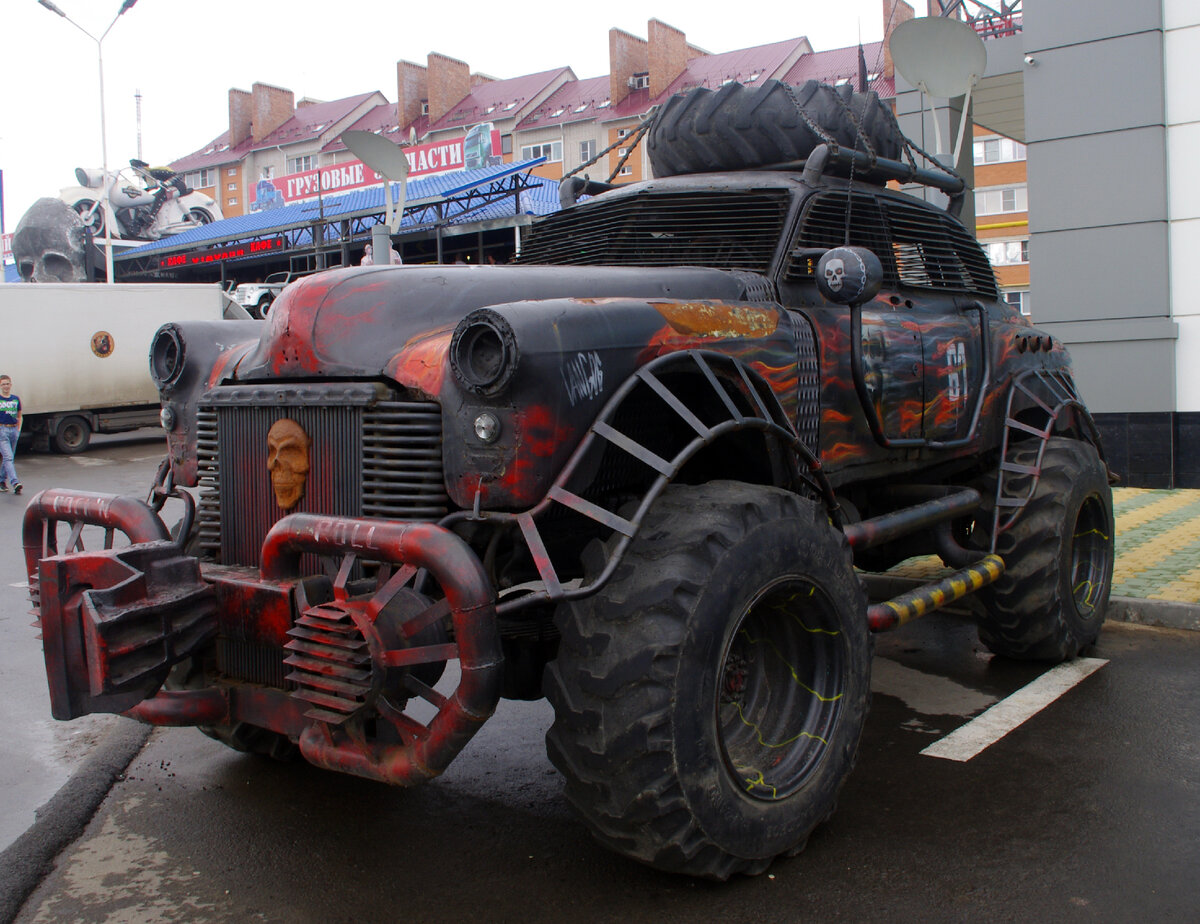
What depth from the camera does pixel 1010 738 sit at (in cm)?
477

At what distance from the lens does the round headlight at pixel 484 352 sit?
3129 mm

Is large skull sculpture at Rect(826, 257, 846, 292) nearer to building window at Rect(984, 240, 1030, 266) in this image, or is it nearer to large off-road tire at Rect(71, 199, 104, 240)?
large off-road tire at Rect(71, 199, 104, 240)

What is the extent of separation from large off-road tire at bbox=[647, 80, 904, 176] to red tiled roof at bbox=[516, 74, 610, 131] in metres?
46.1

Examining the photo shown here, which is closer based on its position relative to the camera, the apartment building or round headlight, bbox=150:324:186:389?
round headlight, bbox=150:324:186:389

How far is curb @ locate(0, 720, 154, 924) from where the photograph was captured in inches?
143

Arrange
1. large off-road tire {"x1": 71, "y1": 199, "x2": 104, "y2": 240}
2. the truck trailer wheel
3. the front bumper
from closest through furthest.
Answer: the front bumper, the truck trailer wheel, large off-road tire {"x1": 71, "y1": 199, "x2": 104, "y2": 240}

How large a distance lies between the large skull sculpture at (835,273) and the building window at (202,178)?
217 feet

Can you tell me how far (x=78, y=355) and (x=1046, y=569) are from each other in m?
18.6

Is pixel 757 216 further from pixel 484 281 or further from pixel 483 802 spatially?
pixel 483 802

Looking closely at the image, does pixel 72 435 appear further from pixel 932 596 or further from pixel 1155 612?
pixel 932 596

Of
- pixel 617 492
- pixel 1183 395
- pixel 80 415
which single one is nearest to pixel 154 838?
pixel 617 492

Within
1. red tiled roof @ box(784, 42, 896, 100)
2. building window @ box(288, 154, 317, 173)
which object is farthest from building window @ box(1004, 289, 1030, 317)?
building window @ box(288, 154, 317, 173)

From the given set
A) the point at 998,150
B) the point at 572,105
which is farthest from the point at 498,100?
the point at 998,150

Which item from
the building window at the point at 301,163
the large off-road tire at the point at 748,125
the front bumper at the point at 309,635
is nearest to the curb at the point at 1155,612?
the large off-road tire at the point at 748,125
